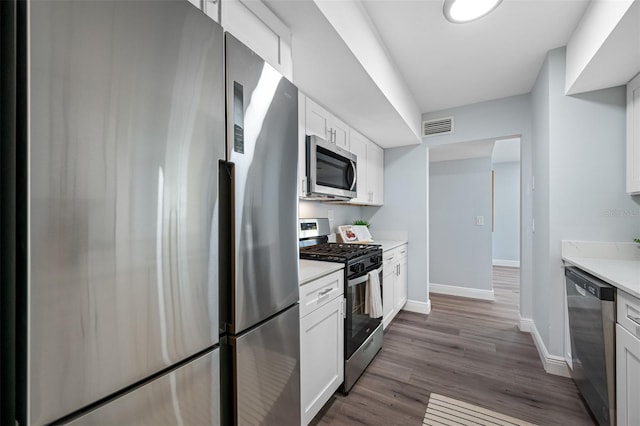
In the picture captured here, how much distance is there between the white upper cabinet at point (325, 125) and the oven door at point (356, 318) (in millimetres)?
1193

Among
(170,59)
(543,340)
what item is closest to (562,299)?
(543,340)

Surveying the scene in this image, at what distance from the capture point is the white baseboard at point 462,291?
4.11 m

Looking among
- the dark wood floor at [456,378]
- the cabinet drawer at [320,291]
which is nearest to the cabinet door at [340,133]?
the cabinet drawer at [320,291]

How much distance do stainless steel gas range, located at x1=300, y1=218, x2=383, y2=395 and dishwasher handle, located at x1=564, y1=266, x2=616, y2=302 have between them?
129cm

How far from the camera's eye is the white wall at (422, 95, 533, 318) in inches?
115

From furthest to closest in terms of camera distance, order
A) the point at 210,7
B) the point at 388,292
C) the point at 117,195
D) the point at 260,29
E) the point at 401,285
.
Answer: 1. the point at 401,285
2. the point at 388,292
3. the point at 260,29
4. the point at 210,7
5. the point at 117,195

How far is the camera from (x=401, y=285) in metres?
3.40

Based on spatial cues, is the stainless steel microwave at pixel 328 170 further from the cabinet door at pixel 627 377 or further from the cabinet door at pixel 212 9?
the cabinet door at pixel 627 377

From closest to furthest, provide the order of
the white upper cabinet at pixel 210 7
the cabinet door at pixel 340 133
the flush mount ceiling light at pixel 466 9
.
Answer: the white upper cabinet at pixel 210 7
the flush mount ceiling light at pixel 466 9
the cabinet door at pixel 340 133

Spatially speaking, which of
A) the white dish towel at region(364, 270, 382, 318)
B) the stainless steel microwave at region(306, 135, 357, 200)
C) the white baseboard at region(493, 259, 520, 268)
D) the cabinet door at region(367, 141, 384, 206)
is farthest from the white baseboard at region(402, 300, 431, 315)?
the white baseboard at region(493, 259, 520, 268)

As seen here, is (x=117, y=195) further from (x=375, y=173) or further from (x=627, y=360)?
(x=375, y=173)

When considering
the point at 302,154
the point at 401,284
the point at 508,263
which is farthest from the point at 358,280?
the point at 508,263

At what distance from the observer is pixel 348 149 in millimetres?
2814

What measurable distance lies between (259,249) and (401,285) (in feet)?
8.84
